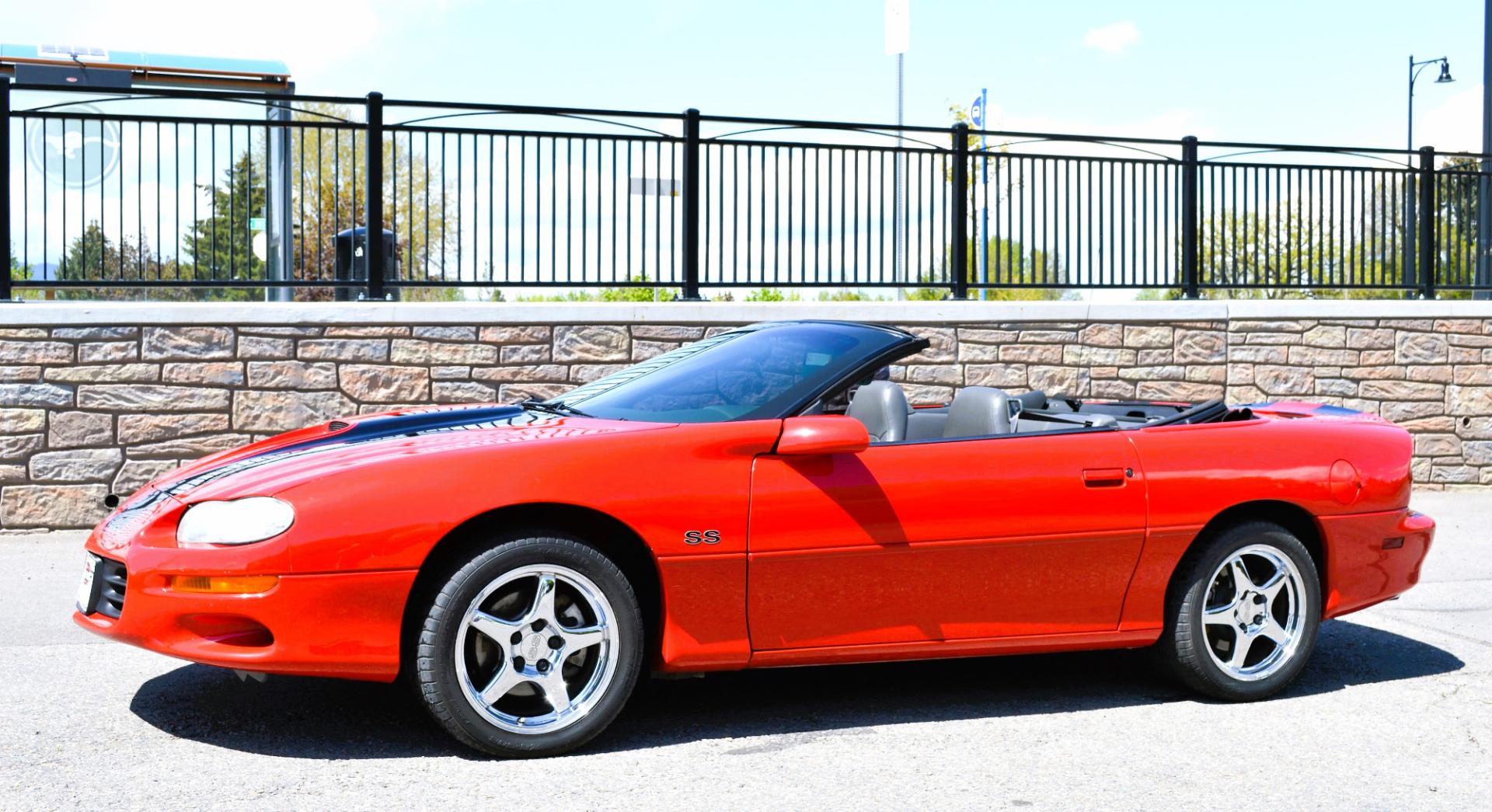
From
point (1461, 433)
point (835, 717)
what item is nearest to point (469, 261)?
point (835, 717)

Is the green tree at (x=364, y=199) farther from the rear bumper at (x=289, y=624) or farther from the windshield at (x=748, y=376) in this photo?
the rear bumper at (x=289, y=624)

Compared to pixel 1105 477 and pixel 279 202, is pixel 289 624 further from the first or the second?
pixel 279 202

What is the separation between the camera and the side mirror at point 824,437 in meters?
4.24

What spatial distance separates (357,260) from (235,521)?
612cm

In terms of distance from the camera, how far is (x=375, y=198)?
9.66m

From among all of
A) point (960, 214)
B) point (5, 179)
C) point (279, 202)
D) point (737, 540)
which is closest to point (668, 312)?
point (960, 214)

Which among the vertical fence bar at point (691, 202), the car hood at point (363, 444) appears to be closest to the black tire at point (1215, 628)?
the car hood at point (363, 444)

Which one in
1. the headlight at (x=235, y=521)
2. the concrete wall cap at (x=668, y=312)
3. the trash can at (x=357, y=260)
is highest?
the trash can at (x=357, y=260)

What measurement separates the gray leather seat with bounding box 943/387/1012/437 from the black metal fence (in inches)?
217

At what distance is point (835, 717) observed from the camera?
183 inches

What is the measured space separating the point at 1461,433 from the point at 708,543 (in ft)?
32.0

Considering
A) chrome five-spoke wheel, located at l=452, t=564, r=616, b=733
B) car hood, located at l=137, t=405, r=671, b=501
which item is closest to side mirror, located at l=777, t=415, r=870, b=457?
car hood, located at l=137, t=405, r=671, b=501

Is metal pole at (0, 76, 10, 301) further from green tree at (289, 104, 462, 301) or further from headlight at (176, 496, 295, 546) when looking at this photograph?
headlight at (176, 496, 295, 546)

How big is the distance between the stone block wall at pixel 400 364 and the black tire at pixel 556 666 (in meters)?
5.54
